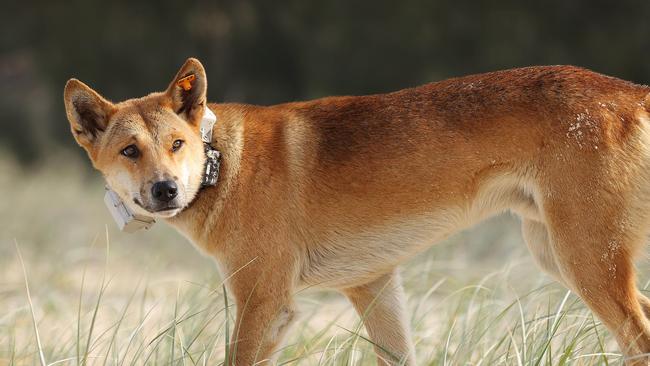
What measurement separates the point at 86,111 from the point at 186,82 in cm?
46

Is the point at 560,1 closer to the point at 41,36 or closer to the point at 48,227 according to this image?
the point at 48,227

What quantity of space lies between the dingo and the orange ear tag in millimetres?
10

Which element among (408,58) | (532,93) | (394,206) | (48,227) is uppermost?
(532,93)

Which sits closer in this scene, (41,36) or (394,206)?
(394,206)

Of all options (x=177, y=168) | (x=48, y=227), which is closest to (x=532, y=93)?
(x=177, y=168)

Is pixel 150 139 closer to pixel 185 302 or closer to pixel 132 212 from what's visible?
pixel 132 212

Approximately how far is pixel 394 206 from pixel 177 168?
3.04 ft

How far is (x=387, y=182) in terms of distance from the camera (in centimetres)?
378

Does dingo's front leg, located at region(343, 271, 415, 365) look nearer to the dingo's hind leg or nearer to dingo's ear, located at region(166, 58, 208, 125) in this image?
the dingo's hind leg

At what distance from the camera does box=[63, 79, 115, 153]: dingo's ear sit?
3802 mm

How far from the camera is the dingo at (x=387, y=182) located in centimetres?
343

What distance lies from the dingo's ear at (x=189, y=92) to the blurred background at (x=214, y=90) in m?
0.77

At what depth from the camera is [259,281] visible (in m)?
3.62

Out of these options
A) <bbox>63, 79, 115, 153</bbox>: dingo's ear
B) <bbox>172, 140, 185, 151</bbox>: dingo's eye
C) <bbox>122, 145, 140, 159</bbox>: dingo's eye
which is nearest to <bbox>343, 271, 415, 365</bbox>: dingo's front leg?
<bbox>172, 140, 185, 151</bbox>: dingo's eye
